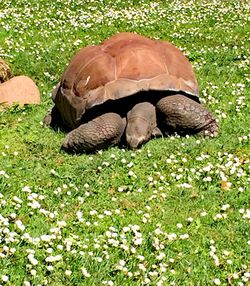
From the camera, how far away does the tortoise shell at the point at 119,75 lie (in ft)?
37.4

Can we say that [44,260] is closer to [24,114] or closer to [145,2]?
[24,114]

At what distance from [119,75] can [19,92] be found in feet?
11.9

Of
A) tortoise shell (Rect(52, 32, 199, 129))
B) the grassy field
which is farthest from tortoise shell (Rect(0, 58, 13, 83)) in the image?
tortoise shell (Rect(52, 32, 199, 129))

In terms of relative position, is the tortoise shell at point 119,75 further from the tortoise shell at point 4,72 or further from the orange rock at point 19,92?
the tortoise shell at point 4,72

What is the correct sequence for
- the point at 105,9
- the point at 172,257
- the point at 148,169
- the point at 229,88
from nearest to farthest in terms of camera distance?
1. the point at 172,257
2. the point at 148,169
3. the point at 229,88
4. the point at 105,9

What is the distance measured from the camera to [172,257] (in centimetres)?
786

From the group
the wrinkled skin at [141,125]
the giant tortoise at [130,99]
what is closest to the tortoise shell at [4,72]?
the giant tortoise at [130,99]

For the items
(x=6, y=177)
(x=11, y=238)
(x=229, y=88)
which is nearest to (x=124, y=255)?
(x=11, y=238)

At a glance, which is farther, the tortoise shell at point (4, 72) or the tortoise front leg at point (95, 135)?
the tortoise shell at point (4, 72)

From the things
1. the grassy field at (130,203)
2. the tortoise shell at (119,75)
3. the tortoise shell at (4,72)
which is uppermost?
the tortoise shell at (119,75)

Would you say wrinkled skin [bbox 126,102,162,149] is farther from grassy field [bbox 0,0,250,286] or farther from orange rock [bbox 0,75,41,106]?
orange rock [bbox 0,75,41,106]

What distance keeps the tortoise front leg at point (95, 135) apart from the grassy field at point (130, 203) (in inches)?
8.0

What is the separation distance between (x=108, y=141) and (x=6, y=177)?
8.12ft

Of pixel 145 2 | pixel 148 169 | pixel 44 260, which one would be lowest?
pixel 145 2
